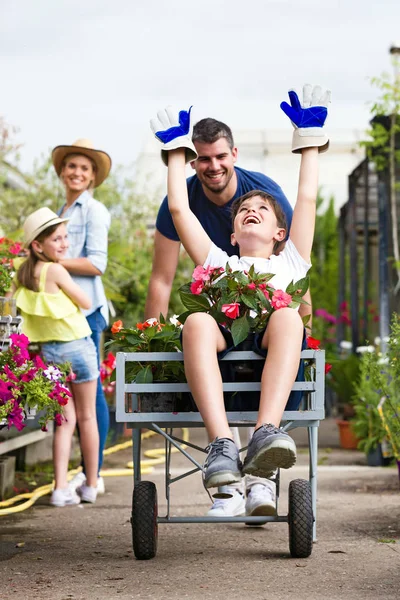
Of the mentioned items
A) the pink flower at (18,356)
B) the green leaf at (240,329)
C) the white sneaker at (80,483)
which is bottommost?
the white sneaker at (80,483)

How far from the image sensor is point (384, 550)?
3561 mm

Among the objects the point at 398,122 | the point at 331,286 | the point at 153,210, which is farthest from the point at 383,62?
the point at 331,286

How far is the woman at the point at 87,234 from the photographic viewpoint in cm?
523

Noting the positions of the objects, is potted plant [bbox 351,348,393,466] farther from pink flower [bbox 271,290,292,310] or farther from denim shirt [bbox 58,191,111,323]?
pink flower [bbox 271,290,292,310]

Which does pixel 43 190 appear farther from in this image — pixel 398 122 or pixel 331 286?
pixel 331 286

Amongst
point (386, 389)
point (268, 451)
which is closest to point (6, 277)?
point (268, 451)

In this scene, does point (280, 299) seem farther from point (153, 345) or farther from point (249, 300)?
point (153, 345)

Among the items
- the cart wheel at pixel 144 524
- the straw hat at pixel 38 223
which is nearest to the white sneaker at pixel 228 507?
the cart wheel at pixel 144 524

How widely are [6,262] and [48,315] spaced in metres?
0.36

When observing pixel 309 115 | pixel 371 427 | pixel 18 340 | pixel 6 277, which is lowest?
pixel 371 427

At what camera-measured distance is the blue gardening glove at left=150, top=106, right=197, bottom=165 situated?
3.72m

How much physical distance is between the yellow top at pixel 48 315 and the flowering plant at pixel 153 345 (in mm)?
1373

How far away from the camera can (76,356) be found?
4.95 meters

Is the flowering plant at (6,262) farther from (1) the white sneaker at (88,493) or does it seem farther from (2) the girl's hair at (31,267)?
(1) the white sneaker at (88,493)
